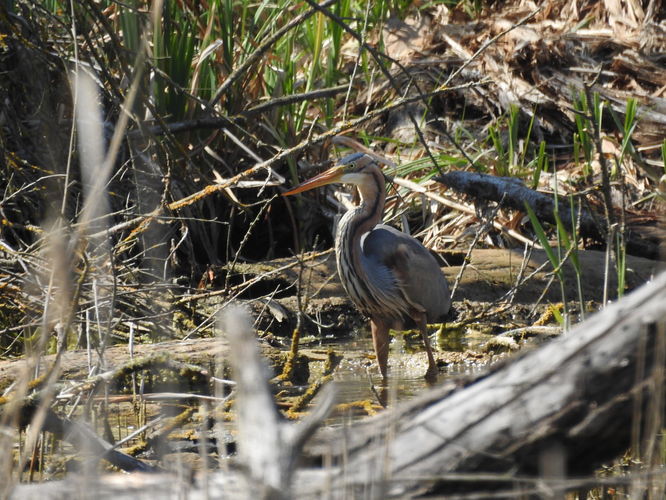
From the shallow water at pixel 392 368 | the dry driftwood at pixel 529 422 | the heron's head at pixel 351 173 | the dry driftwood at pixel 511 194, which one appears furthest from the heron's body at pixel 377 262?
the dry driftwood at pixel 529 422

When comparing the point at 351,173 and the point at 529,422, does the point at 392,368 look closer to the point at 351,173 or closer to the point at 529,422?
the point at 351,173

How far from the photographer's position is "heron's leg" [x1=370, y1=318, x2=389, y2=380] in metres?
5.69

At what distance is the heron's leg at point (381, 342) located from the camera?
5.69 meters

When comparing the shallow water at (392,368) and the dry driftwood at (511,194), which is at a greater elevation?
the dry driftwood at (511,194)

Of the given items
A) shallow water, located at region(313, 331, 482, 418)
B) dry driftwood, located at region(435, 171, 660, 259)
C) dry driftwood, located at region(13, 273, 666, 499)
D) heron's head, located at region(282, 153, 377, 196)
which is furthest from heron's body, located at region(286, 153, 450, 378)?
dry driftwood, located at region(13, 273, 666, 499)

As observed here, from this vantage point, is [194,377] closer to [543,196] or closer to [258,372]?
[258,372]

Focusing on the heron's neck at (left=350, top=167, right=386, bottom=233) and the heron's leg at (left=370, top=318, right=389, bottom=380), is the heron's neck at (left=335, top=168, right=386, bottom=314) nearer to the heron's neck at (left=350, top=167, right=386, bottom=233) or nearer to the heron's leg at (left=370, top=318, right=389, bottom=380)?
the heron's neck at (left=350, top=167, right=386, bottom=233)

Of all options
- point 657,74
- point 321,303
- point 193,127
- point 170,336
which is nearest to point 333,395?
point 170,336

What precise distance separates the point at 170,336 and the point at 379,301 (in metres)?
1.42

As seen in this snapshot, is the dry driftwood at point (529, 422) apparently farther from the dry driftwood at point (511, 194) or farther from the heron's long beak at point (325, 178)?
the dry driftwood at point (511, 194)

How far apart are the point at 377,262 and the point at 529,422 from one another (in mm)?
4305

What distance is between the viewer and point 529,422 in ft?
6.52

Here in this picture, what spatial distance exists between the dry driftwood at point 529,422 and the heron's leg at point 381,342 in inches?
141

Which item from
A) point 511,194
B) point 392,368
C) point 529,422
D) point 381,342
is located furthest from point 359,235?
point 529,422
